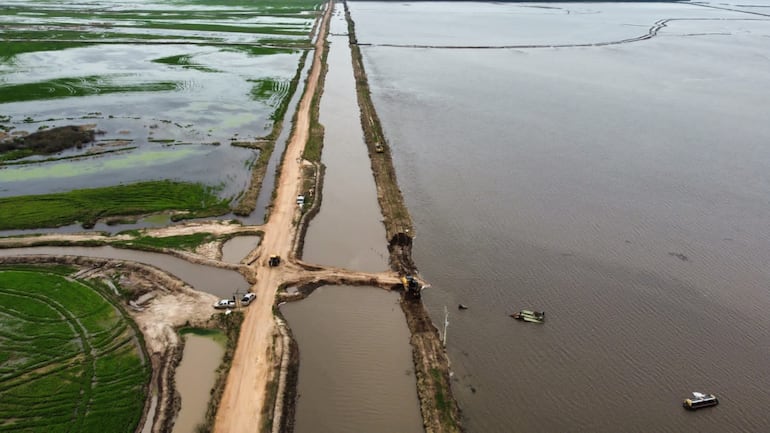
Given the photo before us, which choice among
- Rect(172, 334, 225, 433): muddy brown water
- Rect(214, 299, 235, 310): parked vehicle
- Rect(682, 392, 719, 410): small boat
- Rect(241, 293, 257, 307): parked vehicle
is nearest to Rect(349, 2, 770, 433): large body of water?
Rect(682, 392, 719, 410): small boat

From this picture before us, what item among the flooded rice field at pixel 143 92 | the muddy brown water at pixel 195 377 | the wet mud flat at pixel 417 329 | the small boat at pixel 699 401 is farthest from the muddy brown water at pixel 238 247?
the small boat at pixel 699 401

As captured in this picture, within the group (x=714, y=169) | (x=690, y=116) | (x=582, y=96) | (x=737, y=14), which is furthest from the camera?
(x=737, y=14)

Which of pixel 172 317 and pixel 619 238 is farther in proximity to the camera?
pixel 619 238

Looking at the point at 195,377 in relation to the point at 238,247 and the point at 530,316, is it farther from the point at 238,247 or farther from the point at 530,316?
the point at 530,316

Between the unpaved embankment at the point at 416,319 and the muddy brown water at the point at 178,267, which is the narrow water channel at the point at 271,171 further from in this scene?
the unpaved embankment at the point at 416,319

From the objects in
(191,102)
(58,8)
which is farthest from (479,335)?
(58,8)

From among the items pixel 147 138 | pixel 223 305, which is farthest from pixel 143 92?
pixel 223 305

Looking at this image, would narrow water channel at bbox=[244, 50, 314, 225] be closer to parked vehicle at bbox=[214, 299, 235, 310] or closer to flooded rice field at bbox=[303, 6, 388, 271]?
flooded rice field at bbox=[303, 6, 388, 271]

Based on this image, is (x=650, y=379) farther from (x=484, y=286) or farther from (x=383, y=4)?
(x=383, y=4)
